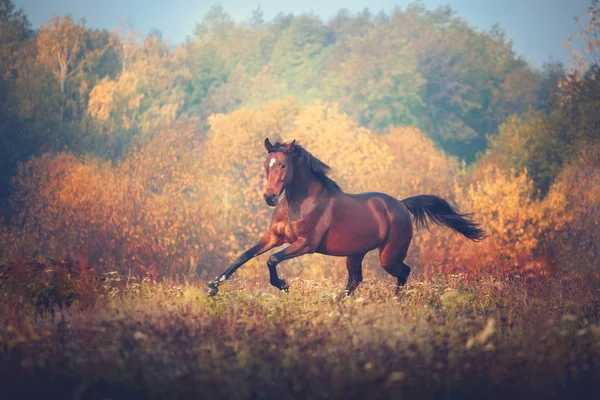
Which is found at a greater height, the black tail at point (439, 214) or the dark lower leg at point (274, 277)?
the black tail at point (439, 214)

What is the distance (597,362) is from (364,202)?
4748 millimetres

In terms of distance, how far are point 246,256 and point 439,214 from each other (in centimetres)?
384

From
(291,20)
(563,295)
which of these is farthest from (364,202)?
(291,20)

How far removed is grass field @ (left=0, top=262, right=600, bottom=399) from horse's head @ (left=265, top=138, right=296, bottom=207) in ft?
4.22

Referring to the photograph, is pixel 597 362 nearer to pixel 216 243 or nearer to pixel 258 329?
pixel 258 329

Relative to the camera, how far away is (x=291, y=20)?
104 metres

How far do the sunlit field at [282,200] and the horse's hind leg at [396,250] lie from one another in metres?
0.37

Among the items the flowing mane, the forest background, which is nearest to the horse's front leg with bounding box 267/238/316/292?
the flowing mane

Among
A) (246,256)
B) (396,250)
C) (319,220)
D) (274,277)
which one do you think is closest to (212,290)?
(246,256)

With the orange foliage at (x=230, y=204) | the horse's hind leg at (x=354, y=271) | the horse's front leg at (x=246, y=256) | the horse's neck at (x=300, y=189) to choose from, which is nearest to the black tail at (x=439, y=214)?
the horse's hind leg at (x=354, y=271)

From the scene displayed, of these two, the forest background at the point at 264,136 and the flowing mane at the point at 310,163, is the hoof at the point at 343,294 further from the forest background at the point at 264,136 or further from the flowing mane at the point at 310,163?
the forest background at the point at 264,136

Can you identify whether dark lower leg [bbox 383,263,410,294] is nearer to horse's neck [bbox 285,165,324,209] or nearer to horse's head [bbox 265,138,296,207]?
horse's neck [bbox 285,165,324,209]

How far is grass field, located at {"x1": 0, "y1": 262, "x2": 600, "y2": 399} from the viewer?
6.63m

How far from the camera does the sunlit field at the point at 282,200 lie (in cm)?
710
